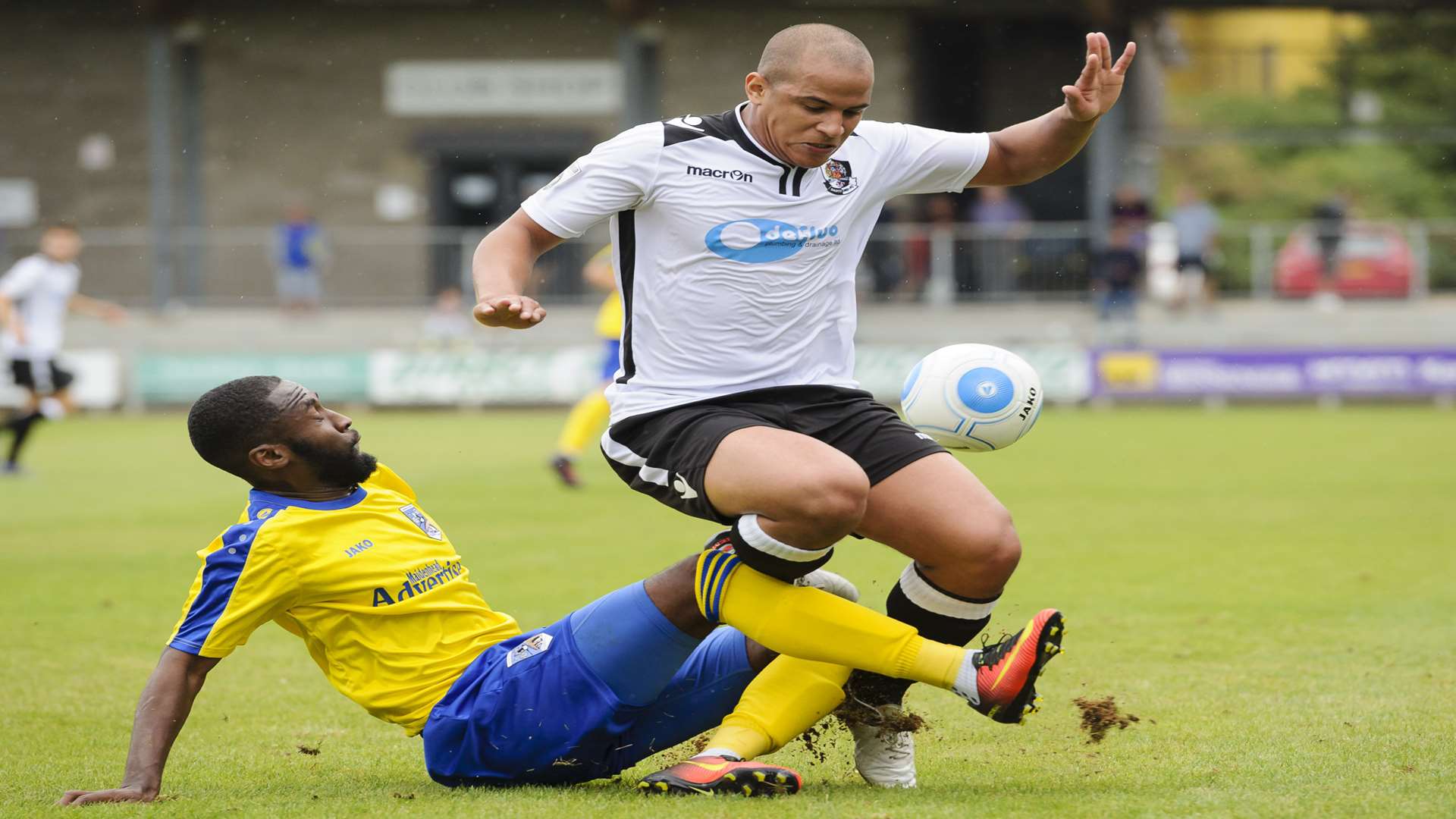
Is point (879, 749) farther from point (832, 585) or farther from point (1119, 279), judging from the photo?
point (1119, 279)

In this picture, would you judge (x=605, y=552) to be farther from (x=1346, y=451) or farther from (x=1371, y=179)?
(x=1371, y=179)

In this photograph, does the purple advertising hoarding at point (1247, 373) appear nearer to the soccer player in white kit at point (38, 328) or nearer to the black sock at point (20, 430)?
the soccer player in white kit at point (38, 328)

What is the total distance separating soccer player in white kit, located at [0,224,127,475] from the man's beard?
11.6 m

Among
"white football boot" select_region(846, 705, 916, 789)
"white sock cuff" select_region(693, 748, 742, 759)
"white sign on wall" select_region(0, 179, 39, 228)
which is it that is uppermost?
"white sign on wall" select_region(0, 179, 39, 228)

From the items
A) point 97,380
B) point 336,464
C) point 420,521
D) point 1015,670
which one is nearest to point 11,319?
point 97,380

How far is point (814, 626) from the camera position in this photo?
3.99 meters

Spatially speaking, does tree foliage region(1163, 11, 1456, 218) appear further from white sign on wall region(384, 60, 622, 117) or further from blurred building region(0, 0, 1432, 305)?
white sign on wall region(384, 60, 622, 117)

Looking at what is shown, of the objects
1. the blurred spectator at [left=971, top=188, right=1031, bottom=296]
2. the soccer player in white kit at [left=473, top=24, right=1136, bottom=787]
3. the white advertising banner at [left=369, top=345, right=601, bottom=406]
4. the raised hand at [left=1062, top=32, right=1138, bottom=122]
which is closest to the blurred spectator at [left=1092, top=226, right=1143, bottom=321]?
the blurred spectator at [left=971, top=188, right=1031, bottom=296]

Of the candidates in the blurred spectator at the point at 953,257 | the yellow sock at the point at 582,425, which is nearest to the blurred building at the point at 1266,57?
the blurred spectator at the point at 953,257

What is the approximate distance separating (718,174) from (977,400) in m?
0.98

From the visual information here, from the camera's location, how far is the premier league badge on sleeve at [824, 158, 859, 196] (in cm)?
443

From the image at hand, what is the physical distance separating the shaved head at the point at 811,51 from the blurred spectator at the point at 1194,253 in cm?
1931

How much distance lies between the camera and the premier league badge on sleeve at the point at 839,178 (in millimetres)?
4434

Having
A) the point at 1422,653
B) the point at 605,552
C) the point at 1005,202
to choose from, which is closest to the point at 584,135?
the point at 1005,202
